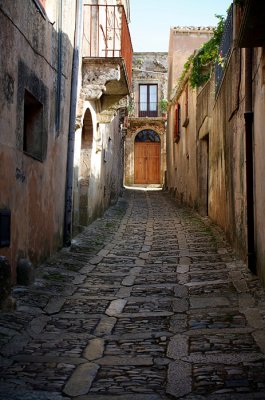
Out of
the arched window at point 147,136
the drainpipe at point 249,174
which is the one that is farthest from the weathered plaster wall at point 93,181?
the arched window at point 147,136

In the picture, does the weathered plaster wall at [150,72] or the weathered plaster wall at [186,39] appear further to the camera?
the weathered plaster wall at [150,72]

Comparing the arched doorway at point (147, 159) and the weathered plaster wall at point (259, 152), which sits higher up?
the arched doorway at point (147, 159)

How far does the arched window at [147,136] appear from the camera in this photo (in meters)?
30.2

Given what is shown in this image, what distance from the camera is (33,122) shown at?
254 inches

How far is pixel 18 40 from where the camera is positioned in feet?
17.2

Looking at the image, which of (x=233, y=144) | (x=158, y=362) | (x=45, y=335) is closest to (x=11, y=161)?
(x=45, y=335)

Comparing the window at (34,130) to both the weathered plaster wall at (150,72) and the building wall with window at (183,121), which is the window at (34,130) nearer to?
the building wall with window at (183,121)

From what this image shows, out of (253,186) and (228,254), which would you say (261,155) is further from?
(228,254)

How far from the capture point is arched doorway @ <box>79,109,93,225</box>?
1048 cm

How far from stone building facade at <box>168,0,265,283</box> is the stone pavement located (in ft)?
1.96

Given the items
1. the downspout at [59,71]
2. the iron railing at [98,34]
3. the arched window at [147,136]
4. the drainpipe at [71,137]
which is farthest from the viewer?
the arched window at [147,136]

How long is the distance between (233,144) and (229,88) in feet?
3.37

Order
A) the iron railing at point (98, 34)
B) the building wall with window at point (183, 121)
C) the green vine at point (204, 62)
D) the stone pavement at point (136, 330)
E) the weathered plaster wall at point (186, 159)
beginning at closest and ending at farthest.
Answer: the stone pavement at point (136, 330)
the iron railing at point (98, 34)
the green vine at point (204, 62)
the weathered plaster wall at point (186, 159)
the building wall with window at point (183, 121)

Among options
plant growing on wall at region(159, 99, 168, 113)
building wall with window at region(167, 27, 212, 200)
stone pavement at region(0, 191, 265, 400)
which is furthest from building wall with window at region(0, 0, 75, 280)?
plant growing on wall at region(159, 99, 168, 113)
